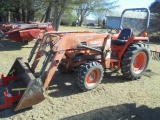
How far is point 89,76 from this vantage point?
521 centimetres

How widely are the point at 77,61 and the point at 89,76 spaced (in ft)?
1.52

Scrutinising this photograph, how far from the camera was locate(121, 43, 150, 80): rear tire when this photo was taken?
593 centimetres

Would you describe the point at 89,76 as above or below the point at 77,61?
below

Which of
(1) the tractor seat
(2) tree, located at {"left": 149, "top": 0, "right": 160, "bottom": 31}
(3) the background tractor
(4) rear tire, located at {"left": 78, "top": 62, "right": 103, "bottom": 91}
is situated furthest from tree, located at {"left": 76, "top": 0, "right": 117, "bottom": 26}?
(2) tree, located at {"left": 149, "top": 0, "right": 160, "bottom": 31}

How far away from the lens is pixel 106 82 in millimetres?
6012

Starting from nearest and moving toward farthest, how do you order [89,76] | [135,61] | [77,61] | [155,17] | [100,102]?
[100,102] < [89,76] < [77,61] < [135,61] < [155,17]

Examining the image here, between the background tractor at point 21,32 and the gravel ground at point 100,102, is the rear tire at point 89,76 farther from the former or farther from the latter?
the background tractor at point 21,32

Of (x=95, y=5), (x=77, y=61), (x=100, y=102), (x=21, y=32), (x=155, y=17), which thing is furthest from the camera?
(x=155, y=17)

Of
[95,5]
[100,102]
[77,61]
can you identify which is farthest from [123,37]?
A: [95,5]

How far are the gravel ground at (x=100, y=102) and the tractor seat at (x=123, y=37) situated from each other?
1002 millimetres

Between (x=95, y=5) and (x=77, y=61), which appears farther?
(x=95, y=5)

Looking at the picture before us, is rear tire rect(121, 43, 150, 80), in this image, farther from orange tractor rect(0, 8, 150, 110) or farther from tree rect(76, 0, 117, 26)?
tree rect(76, 0, 117, 26)

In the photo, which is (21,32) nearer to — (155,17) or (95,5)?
(95,5)

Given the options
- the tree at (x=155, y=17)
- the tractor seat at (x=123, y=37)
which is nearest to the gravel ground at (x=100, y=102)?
the tractor seat at (x=123, y=37)
